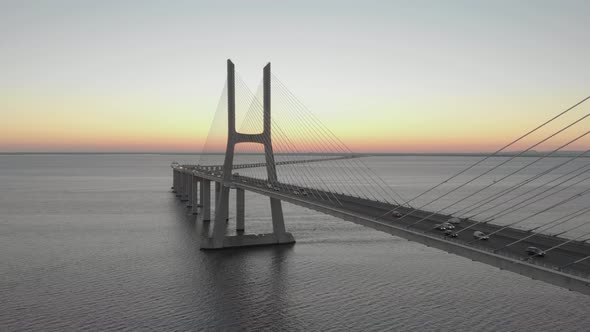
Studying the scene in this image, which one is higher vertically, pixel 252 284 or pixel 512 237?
pixel 512 237

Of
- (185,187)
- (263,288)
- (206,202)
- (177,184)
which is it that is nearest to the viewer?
(263,288)

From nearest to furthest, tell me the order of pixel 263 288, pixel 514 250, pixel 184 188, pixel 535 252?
pixel 535 252 → pixel 514 250 → pixel 263 288 → pixel 184 188

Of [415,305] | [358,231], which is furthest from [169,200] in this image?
[415,305]

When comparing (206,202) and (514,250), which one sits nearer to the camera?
(514,250)

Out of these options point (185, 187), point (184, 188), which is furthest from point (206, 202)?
point (185, 187)

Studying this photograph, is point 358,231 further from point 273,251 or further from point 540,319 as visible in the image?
point 540,319

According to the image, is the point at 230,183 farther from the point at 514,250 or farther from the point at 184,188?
the point at 184,188

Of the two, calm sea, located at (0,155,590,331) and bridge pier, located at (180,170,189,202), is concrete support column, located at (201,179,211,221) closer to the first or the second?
calm sea, located at (0,155,590,331)
